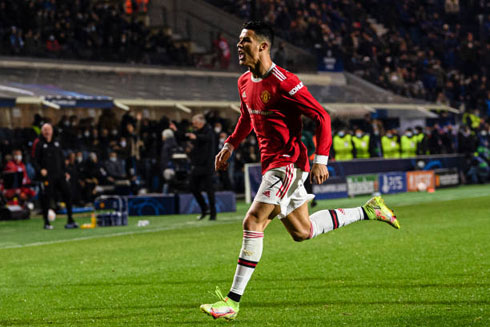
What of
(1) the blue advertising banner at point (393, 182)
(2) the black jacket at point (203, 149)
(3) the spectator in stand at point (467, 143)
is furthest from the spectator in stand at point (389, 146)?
(2) the black jacket at point (203, 149)

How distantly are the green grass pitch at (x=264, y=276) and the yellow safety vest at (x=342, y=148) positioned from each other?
35.8 ft

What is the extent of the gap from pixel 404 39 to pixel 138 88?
73.7 ft

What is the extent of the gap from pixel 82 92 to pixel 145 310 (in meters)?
19.4

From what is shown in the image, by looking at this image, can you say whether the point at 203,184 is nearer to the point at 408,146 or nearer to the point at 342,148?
the point at 342,148

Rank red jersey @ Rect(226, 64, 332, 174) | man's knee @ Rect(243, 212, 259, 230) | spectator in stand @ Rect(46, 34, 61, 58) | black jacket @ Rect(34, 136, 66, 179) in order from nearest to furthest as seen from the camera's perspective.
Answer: man's knee @ Rect(243, 212, 259, 230) → red jersey @ Rect(226, 64, 332, 174) → black jacket @ Rect(34, 136, 66, 179) → spectator in stand @ Rect(46, 34, 61, 58)

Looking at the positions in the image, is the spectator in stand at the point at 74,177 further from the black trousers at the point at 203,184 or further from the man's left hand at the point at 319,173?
the man's left hand at the point at 319,173

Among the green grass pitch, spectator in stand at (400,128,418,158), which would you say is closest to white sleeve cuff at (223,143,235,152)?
the green grass pitch

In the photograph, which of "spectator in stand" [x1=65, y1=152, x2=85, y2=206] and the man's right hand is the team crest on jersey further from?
"spectator in stand" [x1=65, y1=152, x2=85, y2=206]

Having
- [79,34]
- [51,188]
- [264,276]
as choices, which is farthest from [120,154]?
[264,276]

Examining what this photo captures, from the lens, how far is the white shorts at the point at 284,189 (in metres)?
7.36

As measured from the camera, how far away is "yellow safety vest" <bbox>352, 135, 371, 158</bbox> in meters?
28.5

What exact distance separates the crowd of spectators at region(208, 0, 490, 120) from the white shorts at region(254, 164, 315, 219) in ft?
105

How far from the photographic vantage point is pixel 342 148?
28000mm

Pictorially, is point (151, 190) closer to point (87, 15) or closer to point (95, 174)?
point (95, 174)
